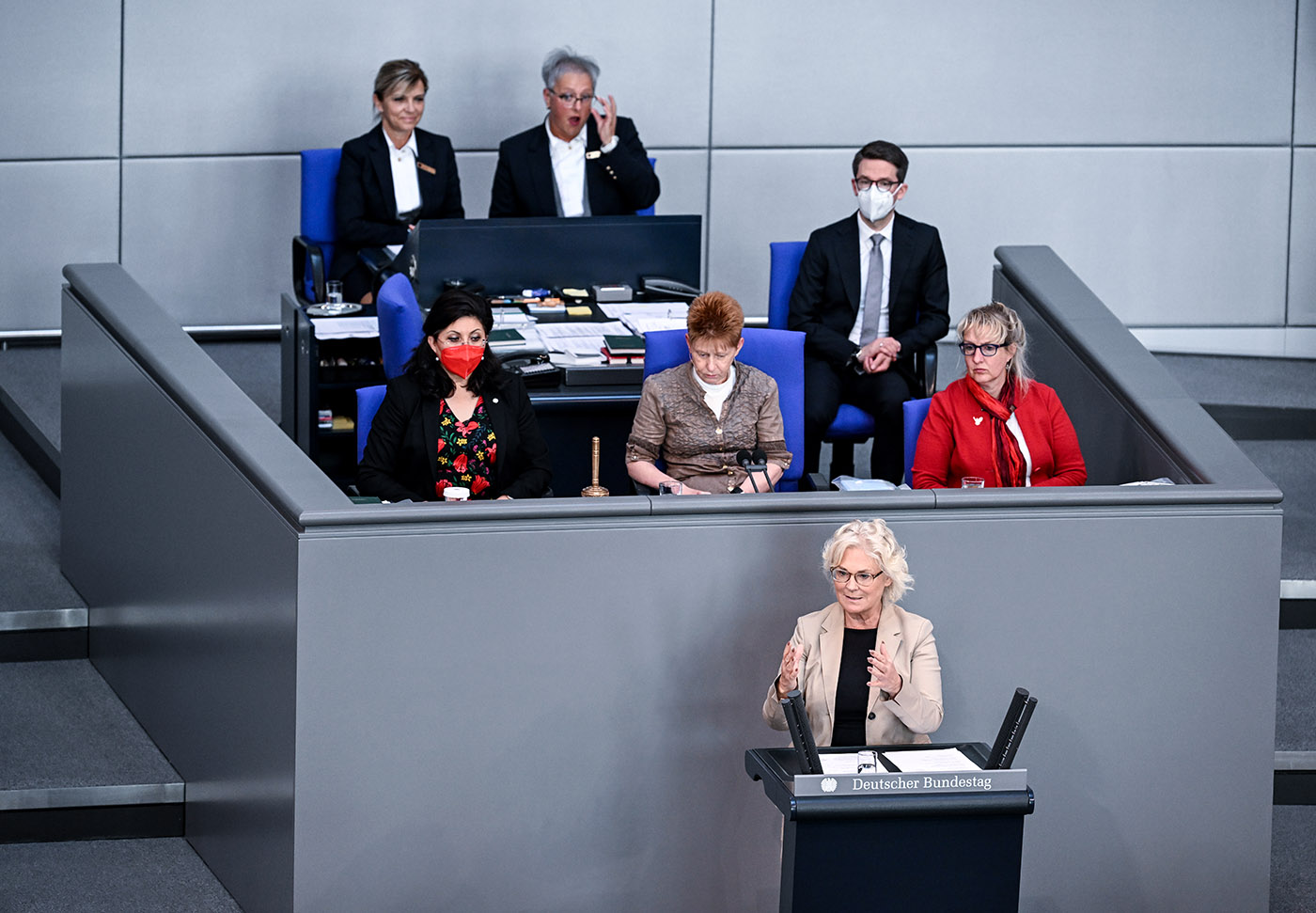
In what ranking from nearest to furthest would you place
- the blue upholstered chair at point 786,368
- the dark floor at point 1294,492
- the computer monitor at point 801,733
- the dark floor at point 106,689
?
the computer monitor at point 801,733
the dark floor at point 106,689
the blue upholstered chair at point 786,368
the dark floor at point 1294,492

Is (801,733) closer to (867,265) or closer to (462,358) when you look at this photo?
(462,358)

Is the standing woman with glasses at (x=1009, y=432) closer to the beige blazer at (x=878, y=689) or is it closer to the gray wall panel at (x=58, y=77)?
the beige blazer at (x=878, y=689)

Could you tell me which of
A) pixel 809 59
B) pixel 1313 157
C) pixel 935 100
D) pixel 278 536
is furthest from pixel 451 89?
pixel 278 536

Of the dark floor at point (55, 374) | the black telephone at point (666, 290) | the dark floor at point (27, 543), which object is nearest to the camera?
the dark floor at point (27, 543)

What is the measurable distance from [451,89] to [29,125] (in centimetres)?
174

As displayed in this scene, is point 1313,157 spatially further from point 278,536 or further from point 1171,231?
point 278,536

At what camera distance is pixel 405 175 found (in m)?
7.10

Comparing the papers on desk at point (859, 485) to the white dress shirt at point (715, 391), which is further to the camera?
the white dress shirt at point (715, 391)

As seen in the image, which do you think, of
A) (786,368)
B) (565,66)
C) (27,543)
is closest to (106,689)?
(27,543)

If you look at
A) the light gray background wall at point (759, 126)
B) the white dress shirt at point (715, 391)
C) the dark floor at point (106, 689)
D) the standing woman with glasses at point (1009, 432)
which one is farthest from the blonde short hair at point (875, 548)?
the light gray background wall at point (759, 126)

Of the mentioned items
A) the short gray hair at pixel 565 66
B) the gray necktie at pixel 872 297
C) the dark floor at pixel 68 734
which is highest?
the short gray hair at pixel 565 66

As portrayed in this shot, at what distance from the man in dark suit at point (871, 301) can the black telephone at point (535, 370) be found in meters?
0.84

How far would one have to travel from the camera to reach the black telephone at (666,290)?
253 inches

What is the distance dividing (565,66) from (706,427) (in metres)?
2.26
